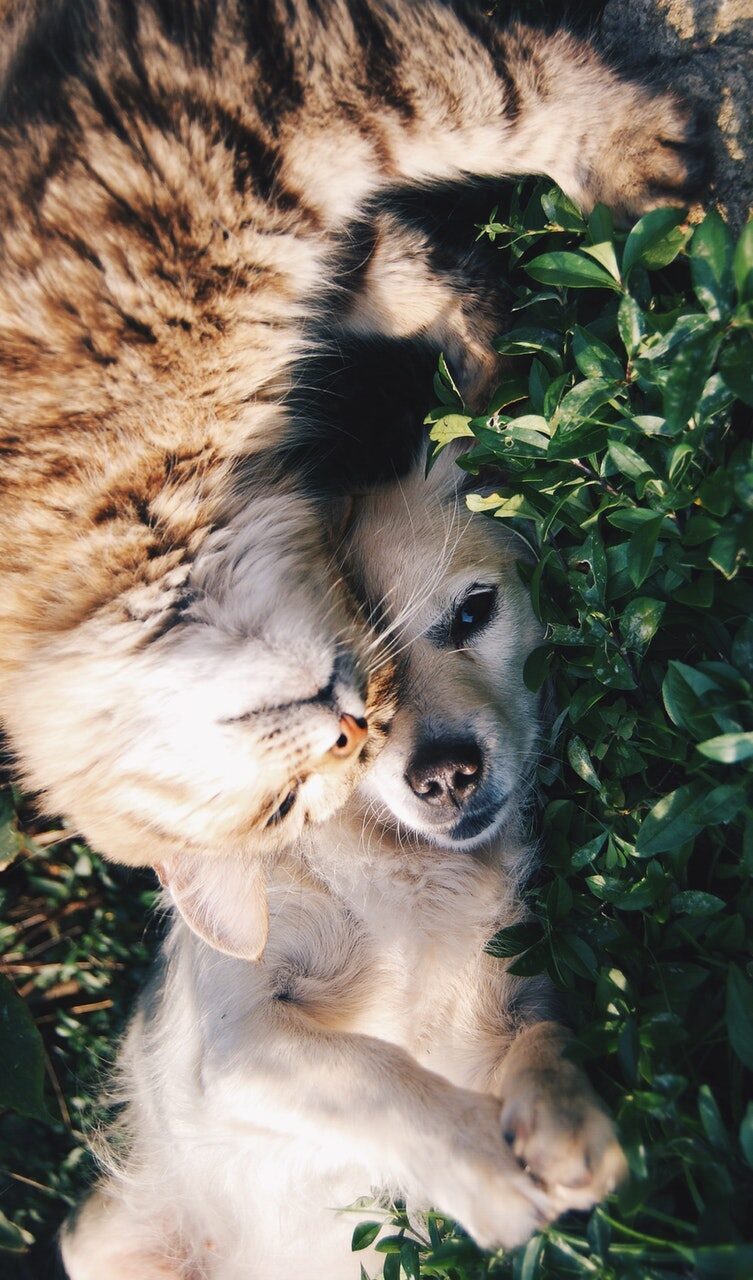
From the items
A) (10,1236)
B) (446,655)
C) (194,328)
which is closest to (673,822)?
(446,655)

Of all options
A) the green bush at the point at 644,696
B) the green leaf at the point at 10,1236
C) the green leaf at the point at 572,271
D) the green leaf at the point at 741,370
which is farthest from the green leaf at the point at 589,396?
the green leaf at the point at 10,1236

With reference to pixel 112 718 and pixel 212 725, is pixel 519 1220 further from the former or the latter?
pixel 112 718

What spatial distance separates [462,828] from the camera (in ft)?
7.30

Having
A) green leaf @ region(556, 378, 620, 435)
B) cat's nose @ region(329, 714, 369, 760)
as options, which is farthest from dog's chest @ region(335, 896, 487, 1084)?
green leaf @ region(556, 378, 620, 435)

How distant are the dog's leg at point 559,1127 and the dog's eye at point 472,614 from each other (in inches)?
36.0

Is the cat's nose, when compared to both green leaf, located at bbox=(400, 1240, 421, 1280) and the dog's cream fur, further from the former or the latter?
Result: green leaf, located at bbox=(400, 1240, 421, 1280)

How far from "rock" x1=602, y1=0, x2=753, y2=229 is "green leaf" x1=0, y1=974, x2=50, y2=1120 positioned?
2.84 meters

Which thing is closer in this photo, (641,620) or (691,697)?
(691,697)

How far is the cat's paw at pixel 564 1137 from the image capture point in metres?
1.69

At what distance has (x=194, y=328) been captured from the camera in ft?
6.13

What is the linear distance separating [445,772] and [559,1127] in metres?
0.73

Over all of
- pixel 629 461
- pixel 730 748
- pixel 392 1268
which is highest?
pixel 629 461

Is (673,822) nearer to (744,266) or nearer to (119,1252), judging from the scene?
(744,266)

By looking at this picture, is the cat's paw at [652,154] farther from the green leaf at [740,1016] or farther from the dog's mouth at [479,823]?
the green leaf at [740,1016]
